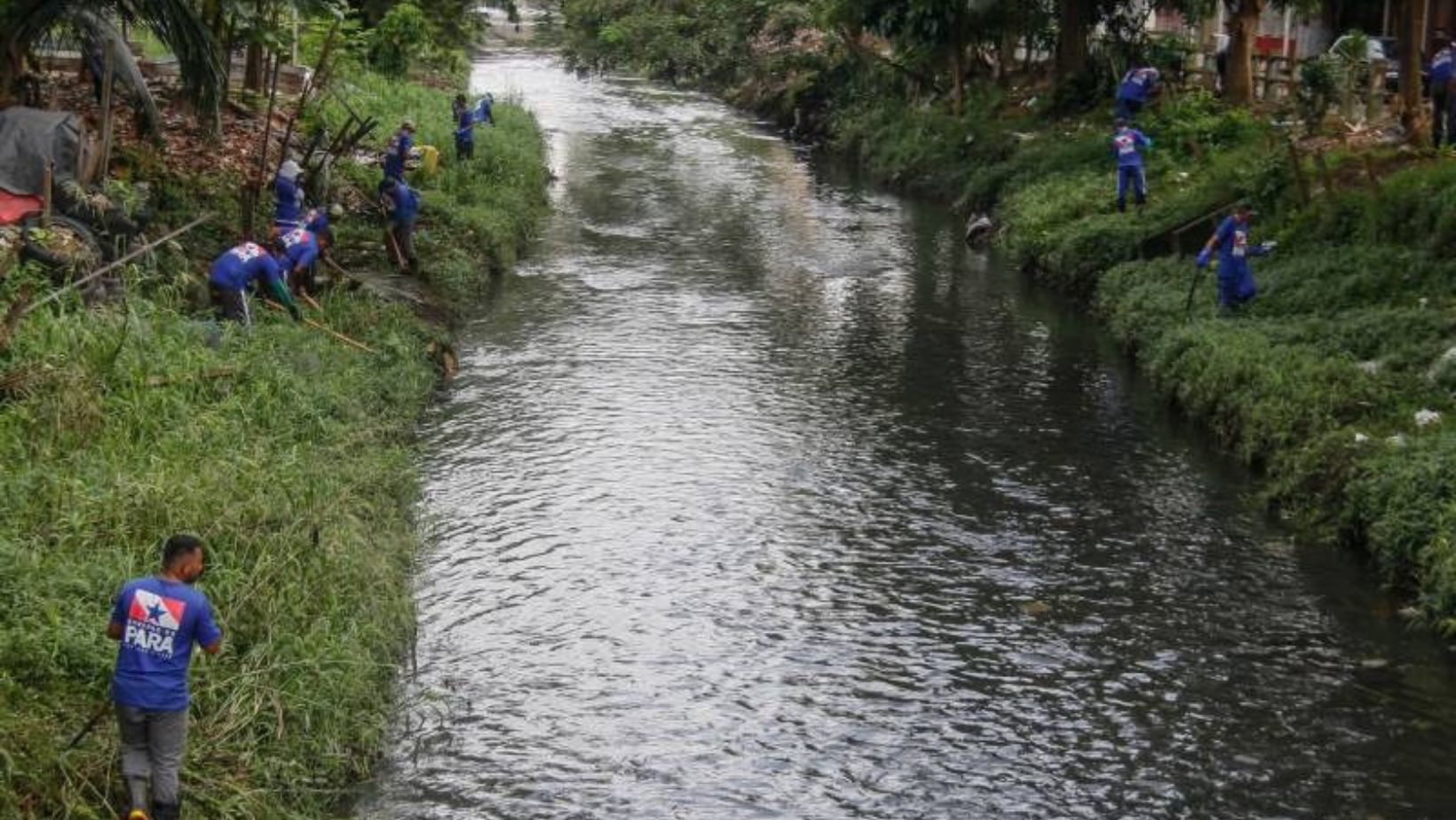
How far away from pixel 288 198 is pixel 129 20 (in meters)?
2.68

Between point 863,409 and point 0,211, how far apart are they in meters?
9.62

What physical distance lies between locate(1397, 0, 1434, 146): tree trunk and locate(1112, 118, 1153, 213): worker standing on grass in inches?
160

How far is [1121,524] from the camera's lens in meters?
15.9

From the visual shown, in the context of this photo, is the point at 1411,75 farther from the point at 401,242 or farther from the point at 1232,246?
the point at 401,242

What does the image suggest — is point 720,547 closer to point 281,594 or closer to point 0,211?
point 281,594

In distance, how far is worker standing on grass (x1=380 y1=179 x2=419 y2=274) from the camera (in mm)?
22109

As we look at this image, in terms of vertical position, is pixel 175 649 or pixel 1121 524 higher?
pixel 175 649

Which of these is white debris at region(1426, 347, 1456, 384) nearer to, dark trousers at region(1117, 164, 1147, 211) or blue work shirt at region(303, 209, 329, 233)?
dark trousers at region(1117, 164, 1147, 211)

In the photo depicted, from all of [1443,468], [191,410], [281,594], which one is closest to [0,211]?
[191,410]

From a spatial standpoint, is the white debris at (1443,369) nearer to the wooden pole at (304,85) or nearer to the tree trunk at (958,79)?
the wooden pole at (304,85)

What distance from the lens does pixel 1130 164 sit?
26125 millimetres

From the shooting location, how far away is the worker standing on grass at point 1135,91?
101 feet

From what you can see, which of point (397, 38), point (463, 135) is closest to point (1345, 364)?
point (463, 135)

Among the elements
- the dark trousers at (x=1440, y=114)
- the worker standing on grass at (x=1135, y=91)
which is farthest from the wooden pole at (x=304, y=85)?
the dark trousers at (x=1440, y=114)
